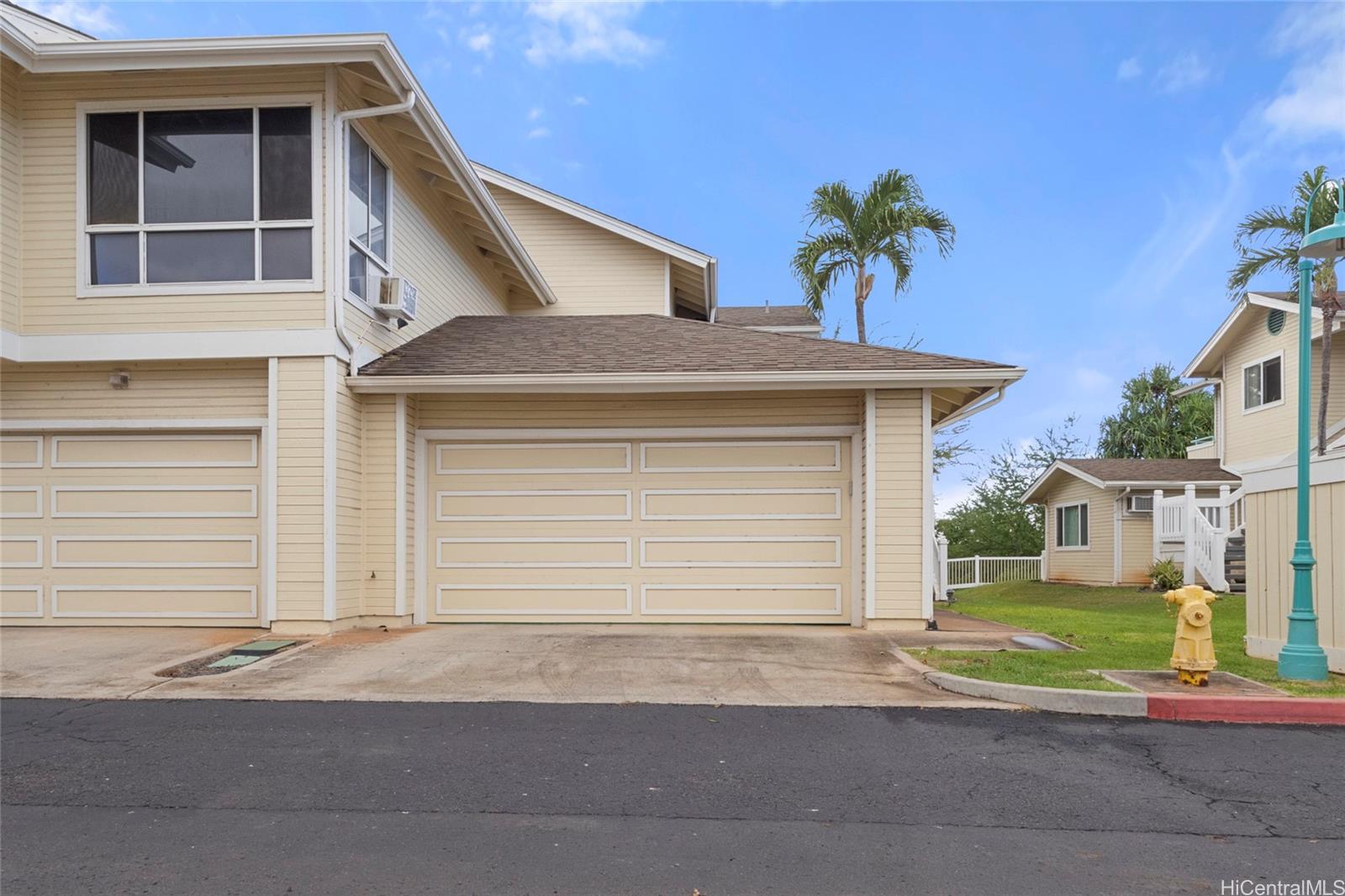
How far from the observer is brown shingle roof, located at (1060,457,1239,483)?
24.0 metres

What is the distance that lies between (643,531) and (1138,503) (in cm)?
1716

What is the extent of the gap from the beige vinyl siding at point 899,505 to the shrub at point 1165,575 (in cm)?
1201

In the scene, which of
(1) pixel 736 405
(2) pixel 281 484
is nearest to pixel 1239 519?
(1) pixel 736 405

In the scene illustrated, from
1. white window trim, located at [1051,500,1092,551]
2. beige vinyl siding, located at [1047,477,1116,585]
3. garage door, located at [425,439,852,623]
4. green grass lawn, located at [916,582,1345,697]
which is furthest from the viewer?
white window trim, located at [1051,500,1092,551]

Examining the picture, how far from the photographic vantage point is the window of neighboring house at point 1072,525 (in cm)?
2644

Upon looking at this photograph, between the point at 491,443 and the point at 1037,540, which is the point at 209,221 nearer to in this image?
the point at 491,443

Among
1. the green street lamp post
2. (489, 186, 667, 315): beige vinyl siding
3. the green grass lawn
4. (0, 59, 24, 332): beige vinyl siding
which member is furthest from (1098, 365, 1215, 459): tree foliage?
(0, 59, 24, 332): beige vinyl siding

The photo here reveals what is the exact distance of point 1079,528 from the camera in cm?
2673

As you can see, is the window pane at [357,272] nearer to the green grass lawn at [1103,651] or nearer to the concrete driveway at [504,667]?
the concrete driveway at [504,667]

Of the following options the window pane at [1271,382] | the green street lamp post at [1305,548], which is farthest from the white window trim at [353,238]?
the window pane at [1271,382]

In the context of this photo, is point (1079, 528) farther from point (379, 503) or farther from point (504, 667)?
point (504, 667)

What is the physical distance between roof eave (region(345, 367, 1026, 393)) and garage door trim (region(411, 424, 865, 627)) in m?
0.65

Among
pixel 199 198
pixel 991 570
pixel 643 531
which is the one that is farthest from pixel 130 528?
pixel 991 570

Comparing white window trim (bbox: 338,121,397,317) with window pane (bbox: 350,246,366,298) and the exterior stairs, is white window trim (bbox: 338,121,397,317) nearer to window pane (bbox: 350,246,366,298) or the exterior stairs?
window pane (bbox: 350,246,366,298)
